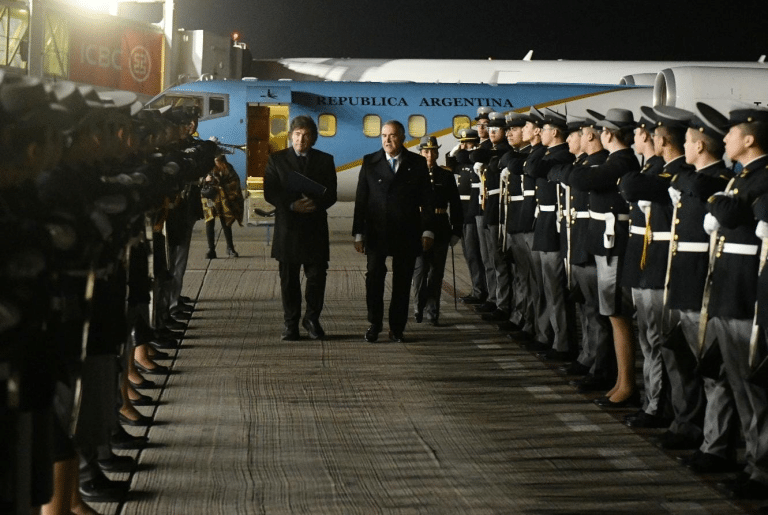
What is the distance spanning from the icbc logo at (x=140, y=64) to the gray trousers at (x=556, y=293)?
1895cm

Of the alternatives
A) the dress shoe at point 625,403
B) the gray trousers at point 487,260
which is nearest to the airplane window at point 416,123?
the gray trousers at point 487,260

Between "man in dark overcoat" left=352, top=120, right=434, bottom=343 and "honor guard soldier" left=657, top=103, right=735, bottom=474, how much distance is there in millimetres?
3838

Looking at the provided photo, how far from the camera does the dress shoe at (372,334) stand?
10.4 m

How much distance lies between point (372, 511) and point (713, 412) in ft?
6.52

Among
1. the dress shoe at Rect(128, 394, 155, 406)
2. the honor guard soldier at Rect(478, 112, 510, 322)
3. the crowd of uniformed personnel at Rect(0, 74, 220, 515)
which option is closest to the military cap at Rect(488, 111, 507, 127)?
the honor guard soldier at Rect(478, 112, 510, 322)

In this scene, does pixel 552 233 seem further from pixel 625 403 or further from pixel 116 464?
pixel 116 464

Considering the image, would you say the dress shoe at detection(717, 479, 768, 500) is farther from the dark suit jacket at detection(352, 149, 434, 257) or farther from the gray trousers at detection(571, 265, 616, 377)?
the dark suit jacket at detection(352, 149, 434, 257)

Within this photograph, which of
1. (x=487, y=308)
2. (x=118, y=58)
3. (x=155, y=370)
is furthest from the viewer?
(x=118, y=58)

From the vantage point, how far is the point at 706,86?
19500 mm

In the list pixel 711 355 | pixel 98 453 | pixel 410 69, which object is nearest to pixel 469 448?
pixel 711 355

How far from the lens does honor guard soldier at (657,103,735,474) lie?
6258 millimetres

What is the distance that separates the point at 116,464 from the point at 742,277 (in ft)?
11.0

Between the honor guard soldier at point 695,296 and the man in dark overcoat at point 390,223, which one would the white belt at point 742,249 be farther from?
the man in dark overcoat at point 390,223

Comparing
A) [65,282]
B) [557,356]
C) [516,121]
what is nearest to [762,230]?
[65,282]
